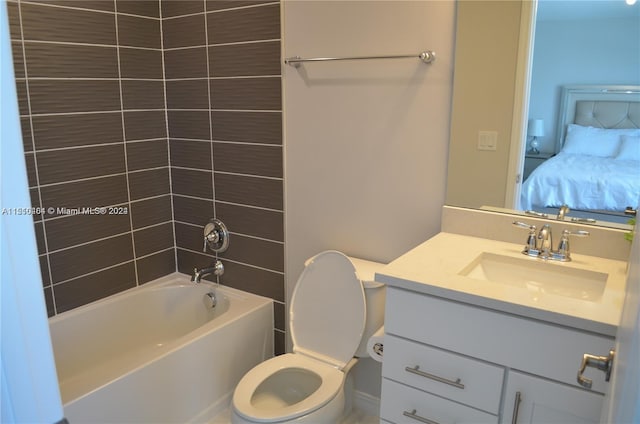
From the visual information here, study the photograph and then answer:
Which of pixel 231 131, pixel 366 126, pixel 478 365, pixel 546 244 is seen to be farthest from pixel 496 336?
pixel 231 131

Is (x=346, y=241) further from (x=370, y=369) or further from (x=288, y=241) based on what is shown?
(x=370, y=369)

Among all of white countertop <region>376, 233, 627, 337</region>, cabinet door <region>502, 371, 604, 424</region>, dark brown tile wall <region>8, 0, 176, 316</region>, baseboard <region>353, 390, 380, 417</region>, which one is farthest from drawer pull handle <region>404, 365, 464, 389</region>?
dark brown tile wall <region>8, 0, 176, 316</region>

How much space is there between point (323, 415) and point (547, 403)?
830 millimetres

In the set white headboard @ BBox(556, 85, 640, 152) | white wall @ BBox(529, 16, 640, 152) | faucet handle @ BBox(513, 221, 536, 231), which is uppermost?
white wall @ BBox(529, 16, 640, 152)

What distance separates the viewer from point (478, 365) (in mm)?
1389

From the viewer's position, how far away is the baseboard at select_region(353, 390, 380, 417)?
7.53 feet

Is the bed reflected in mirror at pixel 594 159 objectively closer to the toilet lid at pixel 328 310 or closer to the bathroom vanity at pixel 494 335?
the bathroom vanity at pixel 494 335

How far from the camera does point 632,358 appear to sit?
0.54 metres

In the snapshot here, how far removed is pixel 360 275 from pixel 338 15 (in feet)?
3.47

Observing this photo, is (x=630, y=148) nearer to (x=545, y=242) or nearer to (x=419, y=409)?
(x=545, y=242)

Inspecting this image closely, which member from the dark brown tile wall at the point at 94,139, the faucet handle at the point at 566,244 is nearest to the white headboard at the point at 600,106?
the faucet handle at the point at 566,244

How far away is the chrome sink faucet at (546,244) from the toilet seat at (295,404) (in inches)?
34.8

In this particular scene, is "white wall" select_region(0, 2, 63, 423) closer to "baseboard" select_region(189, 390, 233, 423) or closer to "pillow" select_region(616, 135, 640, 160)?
"pillow" select_region(616, 135, 640, 160)

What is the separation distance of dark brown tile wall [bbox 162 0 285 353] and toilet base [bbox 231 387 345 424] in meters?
0.68
